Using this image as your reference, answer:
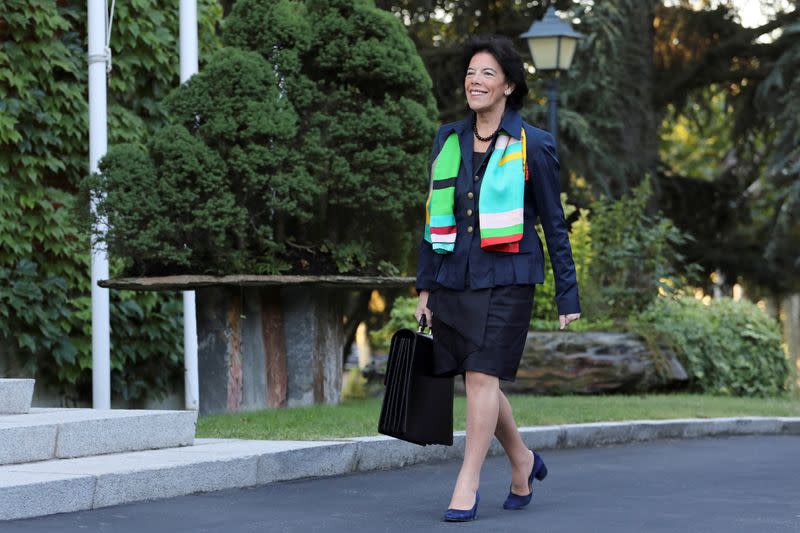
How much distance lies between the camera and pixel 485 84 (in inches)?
229

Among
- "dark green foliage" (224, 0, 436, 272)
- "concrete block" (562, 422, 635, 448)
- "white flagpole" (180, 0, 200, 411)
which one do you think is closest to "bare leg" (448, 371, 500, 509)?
"concrete block" (562, 422, 635, 448)

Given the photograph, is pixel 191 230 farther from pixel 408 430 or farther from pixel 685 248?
pixel 685 248

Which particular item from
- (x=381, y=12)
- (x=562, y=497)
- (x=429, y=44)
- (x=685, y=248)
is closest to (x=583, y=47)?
(x=429, y=44)

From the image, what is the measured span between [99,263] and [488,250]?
16.4 feet

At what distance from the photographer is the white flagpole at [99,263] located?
32.9 feet

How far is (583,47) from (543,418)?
8970 mm

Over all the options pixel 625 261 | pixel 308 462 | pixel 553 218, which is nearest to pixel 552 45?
pixel 625 261

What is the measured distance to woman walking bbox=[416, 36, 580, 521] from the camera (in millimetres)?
5621

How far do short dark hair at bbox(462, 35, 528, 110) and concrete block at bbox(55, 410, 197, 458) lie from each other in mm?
2362

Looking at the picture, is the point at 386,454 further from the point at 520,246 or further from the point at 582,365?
the point at 582,365

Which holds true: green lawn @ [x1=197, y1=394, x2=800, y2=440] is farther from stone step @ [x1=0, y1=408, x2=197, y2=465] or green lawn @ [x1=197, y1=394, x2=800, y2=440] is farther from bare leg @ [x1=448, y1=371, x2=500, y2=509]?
bare leg @ [x1=448, y1=371, x2=500, y2=509]

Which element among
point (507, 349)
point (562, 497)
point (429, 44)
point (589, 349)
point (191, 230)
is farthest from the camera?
point (429, 44)

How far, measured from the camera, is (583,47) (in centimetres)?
1770

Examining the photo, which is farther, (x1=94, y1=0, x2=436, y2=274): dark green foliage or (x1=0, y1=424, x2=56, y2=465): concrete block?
(x1=94, y1=0, x2=436, y2=274): dark green foliage
